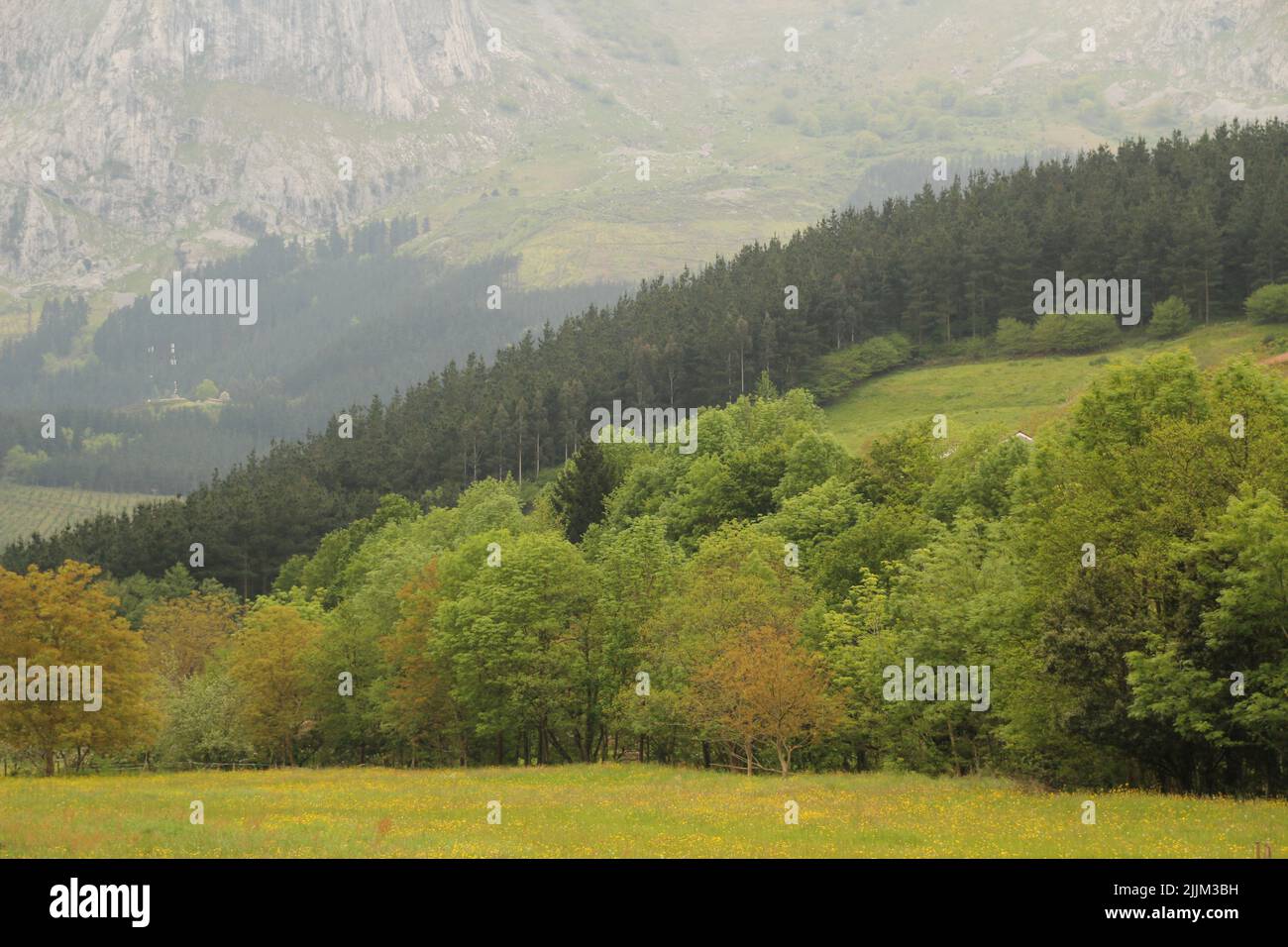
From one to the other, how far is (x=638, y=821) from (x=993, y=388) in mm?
114796

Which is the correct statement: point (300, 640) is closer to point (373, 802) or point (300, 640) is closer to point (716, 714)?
point (716, 714)

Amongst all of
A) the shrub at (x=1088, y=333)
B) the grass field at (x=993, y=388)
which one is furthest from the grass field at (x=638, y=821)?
the shrub at (x=1088, y=333)

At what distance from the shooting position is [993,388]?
149 m

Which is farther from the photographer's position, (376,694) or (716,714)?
(376,694)

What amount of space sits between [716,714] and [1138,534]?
25548 mm

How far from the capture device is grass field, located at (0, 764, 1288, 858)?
34.1 m

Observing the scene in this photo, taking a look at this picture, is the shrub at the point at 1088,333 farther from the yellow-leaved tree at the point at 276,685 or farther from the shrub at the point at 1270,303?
the yellow-leaved tree at the point at 276,685

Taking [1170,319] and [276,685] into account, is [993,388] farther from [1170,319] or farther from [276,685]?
[276,685]

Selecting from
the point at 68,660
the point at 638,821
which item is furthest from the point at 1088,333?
the point at 638,821

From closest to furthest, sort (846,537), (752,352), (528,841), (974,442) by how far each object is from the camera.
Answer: (528,841), (846,537), (974,442), (752,352)

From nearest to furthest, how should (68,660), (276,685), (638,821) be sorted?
(638,821)
(68,660)
(276,685)

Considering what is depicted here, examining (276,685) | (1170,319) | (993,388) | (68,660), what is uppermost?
(1170,319)

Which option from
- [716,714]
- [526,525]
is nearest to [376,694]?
[716,714]

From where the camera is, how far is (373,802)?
51.1 m
